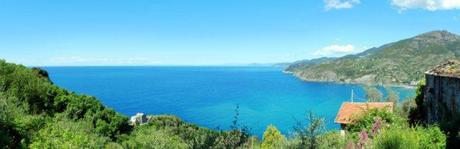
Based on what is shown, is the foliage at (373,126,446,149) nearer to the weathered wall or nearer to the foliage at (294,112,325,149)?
the weathered wall

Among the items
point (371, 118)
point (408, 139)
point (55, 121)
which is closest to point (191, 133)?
point (408, 139)

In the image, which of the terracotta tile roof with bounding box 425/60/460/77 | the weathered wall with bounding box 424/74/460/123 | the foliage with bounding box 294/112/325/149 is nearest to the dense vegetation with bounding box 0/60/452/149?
the foliage with bounding box 294/112/325/149

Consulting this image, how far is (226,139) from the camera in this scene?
32.8 ft

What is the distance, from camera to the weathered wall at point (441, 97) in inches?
750

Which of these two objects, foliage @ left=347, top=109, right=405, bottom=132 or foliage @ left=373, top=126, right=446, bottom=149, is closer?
foliage @ left=373, top=126, right=446, bottom=149

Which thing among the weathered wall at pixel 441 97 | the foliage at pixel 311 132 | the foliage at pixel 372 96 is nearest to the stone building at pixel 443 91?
the weathered wall at pixel 441 97

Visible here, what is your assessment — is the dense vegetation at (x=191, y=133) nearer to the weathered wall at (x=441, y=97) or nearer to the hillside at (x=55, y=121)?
the hillside at (x=55, y=121)

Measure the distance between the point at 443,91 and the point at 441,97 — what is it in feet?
1.28

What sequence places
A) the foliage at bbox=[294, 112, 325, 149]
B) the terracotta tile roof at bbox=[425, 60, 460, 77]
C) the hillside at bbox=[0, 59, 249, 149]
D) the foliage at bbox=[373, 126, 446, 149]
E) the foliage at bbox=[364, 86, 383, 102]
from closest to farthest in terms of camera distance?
the foliage at bbox=[294, 112, 325, 149]
the foliage at bbox=[373, 126, 446, 149]
the hillside at bbox=[0, 59, 249, 149]
the terracotta tile roof at bbox=[425, 60, 460, 77]
the foliage at bbox=[364, 86, 383, 102]

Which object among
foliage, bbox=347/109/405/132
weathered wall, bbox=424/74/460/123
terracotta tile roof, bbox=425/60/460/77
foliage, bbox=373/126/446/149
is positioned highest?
terracotta tile roof, bbox=425/60/460/77

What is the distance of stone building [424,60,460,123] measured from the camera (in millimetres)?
19062

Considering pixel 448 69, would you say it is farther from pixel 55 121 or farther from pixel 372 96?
pixel 55 121

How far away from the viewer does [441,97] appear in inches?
816

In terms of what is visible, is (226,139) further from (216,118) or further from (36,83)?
(216,118)
